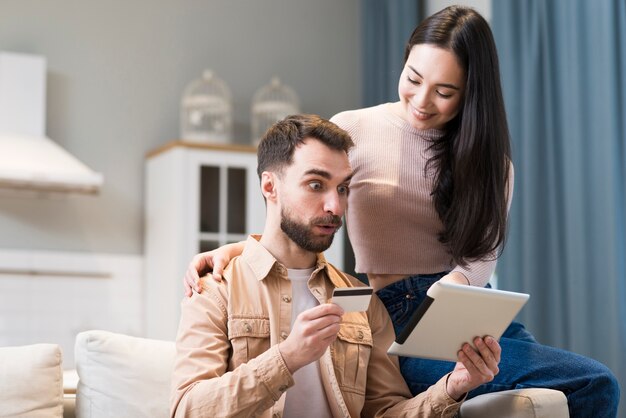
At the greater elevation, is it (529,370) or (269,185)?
(269,185)

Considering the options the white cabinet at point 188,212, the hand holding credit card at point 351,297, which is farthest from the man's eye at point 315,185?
the white cabinet at point 188,212

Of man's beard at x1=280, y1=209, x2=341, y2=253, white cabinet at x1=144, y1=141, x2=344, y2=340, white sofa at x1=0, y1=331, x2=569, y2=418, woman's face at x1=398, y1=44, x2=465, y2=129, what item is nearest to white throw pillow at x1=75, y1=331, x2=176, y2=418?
white sofa at x1=0, y1=331, x2=569, y2=418

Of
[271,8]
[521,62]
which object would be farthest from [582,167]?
[271,8]

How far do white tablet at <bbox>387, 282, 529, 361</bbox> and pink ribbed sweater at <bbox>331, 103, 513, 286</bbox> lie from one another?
435mm

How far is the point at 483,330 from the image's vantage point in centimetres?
189

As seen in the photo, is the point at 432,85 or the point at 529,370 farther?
the point at 432,85

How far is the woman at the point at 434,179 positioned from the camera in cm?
228

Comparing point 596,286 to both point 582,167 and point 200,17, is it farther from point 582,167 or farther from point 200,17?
point 200,17

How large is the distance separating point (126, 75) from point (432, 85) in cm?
280

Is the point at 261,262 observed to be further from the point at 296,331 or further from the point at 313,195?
the point at 296,331

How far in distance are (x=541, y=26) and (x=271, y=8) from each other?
173 centimetres

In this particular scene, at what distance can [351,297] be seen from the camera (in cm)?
178

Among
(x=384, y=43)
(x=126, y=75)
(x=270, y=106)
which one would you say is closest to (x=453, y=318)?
(x=270, y=106)

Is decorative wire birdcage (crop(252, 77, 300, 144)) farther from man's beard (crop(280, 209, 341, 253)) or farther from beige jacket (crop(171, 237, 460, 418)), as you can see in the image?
man's beard (crop(280, 209, 341, 253))
